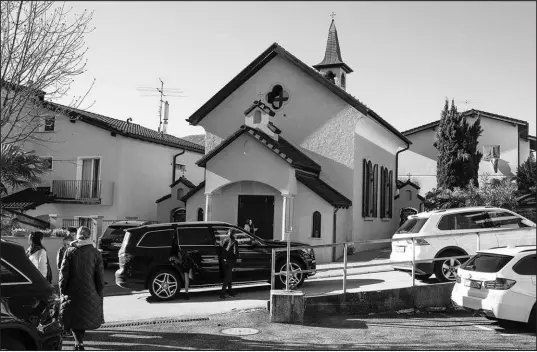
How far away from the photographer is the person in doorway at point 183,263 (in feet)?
44.2

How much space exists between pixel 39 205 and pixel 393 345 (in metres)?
22.5

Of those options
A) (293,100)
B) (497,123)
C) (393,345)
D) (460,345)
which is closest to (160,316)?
(393,345)

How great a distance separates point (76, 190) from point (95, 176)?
1.11m

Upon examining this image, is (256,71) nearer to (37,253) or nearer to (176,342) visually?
(37,253)

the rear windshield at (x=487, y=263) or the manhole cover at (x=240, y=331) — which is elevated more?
the rear windshield at (x=487, y=263)

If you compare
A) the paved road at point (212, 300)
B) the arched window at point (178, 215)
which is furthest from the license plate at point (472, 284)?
the arched window at point (178, 215)

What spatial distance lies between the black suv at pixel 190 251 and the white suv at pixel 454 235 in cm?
271

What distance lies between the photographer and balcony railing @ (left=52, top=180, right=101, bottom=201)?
27078 mm

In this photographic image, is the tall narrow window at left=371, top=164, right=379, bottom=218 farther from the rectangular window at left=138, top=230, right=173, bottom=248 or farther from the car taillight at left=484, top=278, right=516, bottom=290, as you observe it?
the car taillight at left=484, top=278, right=516, bottom=290

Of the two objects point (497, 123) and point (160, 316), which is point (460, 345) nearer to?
point (160, 316)

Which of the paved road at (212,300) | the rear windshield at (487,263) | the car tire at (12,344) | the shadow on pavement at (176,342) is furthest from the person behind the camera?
the paved road at (212,300)

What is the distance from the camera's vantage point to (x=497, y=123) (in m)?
34.8

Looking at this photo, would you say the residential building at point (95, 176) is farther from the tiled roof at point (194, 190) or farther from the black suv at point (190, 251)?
the black suv at point (190, 251)

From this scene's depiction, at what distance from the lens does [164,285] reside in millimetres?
13328
